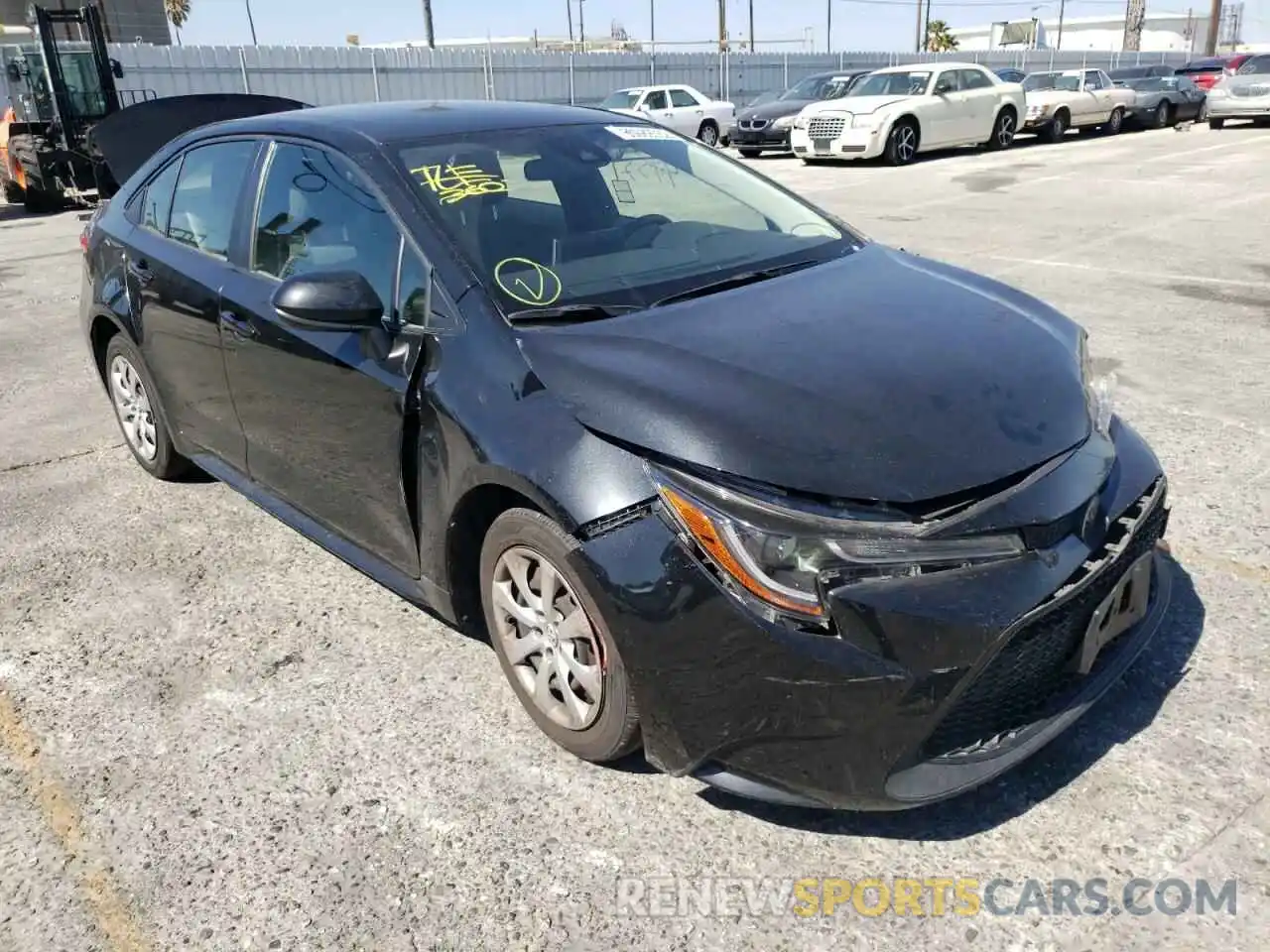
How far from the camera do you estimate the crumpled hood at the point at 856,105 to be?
Answer: 1756cm

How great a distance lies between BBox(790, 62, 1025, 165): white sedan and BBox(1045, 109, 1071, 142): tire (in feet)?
6.54

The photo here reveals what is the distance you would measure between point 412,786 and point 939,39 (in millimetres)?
88508

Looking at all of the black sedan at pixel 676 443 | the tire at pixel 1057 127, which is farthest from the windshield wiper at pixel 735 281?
the tire at pixel 1057 127

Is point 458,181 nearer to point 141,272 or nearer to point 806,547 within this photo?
point 806,547

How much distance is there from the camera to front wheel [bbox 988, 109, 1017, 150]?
19906mm

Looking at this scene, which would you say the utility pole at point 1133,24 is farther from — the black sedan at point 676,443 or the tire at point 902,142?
the black sedan at point 676,443

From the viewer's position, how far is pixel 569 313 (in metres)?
2.80

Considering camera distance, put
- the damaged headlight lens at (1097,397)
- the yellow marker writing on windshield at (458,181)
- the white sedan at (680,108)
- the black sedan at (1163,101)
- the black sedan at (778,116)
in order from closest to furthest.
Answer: the damaged headlight lens at (1097,397)
the yellow marker writing on windshield at (458,181)
the black sedan at (778,116)
the white sedan at (680,108)
the black sedan at (1163,101)

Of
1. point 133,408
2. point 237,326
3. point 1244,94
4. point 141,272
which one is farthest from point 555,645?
point 1244,94

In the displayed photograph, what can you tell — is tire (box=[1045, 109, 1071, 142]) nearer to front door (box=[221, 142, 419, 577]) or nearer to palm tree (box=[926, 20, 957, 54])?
front door (box=[221, 142, 419, 577])

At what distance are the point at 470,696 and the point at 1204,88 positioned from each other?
31839 mm

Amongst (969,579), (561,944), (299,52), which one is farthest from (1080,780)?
(299,52)

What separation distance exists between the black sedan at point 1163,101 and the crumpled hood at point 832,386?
2457cm

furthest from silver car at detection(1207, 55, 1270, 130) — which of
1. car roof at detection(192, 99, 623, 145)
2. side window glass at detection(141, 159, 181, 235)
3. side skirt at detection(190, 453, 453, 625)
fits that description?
side skirt at detection(190, 453, 453, 625)
